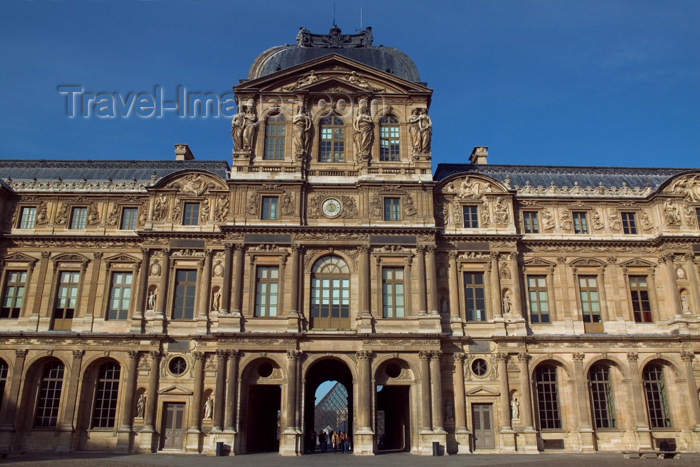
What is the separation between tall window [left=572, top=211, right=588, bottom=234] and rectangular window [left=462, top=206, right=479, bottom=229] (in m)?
7.04

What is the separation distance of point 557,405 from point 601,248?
10911 millimetres

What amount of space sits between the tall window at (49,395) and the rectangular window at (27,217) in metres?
9.62

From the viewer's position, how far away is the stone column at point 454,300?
37.1 m

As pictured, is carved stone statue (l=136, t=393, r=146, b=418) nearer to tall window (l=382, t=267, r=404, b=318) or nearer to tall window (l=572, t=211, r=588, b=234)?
tall window (l=382, t=267, r=404, b=318)

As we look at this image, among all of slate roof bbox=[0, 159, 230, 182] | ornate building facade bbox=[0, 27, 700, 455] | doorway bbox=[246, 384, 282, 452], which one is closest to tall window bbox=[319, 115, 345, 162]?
ornate building facade bbox=[0, 27, 700, 455]

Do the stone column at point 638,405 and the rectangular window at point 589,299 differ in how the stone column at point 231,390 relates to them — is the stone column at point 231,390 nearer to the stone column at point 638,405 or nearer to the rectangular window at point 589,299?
the rectangular window at point 589,299

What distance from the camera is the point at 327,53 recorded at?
4256 centimetres

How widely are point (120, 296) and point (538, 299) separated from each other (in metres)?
27.5

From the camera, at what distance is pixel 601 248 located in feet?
131

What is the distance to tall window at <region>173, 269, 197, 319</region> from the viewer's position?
3772cm

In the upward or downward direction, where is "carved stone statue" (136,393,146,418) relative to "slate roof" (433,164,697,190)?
downward

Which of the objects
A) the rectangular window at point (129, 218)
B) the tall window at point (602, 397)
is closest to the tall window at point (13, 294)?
the rectangular window at point (129, 218)

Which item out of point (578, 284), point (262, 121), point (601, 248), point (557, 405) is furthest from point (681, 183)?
point (262, 121)

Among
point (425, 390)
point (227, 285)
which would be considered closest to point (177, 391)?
point (227, 285)
